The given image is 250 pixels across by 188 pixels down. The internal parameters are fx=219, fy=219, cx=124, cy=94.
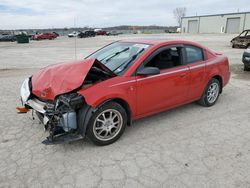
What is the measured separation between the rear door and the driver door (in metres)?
0.13

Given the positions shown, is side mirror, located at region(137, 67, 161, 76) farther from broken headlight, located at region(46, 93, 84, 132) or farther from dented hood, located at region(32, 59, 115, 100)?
broken headlight, located at region(46, 93, 84, 132)

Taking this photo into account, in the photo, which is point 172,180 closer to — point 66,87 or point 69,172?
point 69,172

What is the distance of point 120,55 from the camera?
388 cm

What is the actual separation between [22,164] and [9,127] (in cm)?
128

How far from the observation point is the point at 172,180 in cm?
257

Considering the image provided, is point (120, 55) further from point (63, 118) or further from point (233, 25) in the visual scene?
point (233, 25)

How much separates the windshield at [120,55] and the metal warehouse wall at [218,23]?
59.1 metres

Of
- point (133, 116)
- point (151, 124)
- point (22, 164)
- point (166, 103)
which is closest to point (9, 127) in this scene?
point (22, 164)

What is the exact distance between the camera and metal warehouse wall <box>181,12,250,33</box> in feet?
178

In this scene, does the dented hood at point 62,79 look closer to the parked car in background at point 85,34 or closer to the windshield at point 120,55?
the windshield at point 120,55

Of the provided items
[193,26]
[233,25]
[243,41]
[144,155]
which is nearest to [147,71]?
[144,155]

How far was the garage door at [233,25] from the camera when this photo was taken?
183 ft

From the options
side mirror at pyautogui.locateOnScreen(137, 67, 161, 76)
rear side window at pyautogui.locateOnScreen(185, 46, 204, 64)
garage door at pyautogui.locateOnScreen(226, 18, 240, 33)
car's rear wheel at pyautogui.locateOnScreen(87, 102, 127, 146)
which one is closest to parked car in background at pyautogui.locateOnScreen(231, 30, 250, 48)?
rear side window at pyautogui.locateOnScreen(185, 46, 204, 64)

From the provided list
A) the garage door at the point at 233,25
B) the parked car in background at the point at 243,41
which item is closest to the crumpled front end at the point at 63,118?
the parked car in background at the point at 243,41
